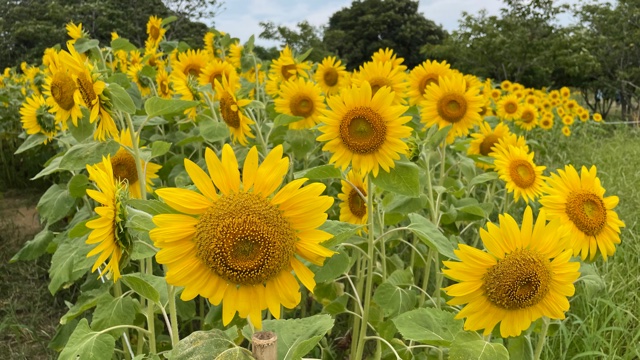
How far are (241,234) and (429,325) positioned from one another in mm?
646

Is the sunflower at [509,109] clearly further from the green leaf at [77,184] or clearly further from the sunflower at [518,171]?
the green leaf at [77,184]

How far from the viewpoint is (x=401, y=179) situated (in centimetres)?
146

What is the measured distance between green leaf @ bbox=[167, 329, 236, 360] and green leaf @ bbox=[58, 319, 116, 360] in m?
0.36

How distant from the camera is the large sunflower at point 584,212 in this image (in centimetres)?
156

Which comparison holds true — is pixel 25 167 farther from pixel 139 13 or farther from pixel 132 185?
pixel 139 13

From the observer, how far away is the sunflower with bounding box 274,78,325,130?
2666 mm

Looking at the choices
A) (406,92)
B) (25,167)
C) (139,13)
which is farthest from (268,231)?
(139,13)

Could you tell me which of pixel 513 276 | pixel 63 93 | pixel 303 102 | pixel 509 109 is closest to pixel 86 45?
pixel 63 93

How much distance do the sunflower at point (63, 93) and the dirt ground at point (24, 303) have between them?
56.6 inches

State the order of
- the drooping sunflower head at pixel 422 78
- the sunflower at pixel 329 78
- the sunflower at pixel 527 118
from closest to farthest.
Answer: the drooping sunflower head at pixel 422 78 < the sunflower at pixel 329 78 < the sunflower at pixel 527 118

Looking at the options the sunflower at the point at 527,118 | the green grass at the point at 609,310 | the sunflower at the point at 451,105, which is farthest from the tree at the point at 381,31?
the sunflower at the point at 451,105

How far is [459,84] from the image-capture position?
257cm

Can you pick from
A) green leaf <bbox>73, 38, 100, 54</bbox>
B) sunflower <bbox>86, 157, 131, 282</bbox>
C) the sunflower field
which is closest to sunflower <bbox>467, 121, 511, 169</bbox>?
the sunflower field

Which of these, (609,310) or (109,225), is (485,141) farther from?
(109,225)
